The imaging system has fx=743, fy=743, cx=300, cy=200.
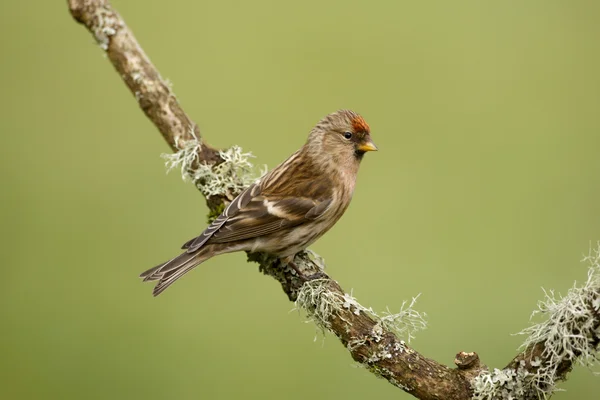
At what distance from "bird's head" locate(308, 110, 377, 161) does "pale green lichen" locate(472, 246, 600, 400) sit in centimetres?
152

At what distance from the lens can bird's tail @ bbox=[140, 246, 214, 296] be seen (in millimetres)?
3422

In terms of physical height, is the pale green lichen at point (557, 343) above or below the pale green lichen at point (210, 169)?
below

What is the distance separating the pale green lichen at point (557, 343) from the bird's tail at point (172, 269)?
1.48 metres

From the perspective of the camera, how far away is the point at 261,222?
3521 millimetres

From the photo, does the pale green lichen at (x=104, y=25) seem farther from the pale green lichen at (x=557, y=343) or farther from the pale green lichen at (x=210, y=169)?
the pale green lichen at (x=557, y=343)

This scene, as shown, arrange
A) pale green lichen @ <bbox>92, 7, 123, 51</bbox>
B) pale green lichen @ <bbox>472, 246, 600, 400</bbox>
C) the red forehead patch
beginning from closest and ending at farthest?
1. pale green lichen @ <bbox>472, 246, 600, 400</bbox>
2. the red forehead patch
3. pale green lichen @ <bbox>92, 7, 123, 51</bbox>

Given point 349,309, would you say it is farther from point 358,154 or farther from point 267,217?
point 358,154

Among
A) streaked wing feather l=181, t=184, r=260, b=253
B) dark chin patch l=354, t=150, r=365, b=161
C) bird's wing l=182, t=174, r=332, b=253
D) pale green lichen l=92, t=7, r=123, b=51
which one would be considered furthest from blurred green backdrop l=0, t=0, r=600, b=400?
pale green lichen l=92, t=7, r=123, b=51

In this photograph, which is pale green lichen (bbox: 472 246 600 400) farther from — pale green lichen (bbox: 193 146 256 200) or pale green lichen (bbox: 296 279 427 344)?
pale green lichen (bbox: 193 146 256 200)

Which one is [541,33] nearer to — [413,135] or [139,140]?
[413,135]

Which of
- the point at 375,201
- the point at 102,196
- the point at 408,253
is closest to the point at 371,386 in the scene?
the point at 408,253

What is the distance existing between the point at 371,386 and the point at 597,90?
4055mm

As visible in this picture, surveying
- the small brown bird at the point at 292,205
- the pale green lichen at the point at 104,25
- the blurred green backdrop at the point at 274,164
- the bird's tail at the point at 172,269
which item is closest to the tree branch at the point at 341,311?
the pale green lichen at the point at 104,25

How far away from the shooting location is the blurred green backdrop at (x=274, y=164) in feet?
17.1
